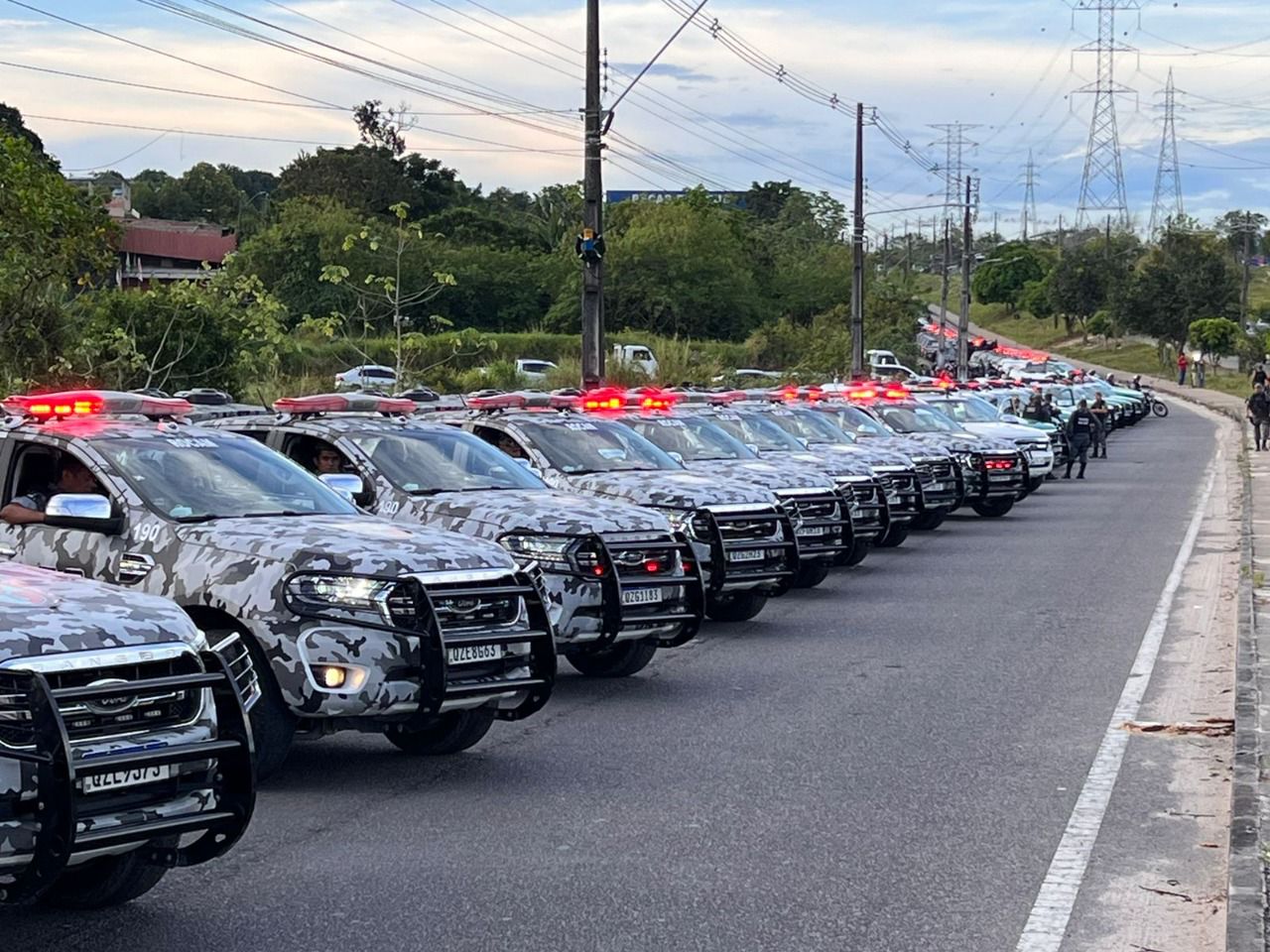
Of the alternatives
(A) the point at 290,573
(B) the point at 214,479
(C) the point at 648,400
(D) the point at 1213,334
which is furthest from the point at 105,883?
(D) the point at 1213,334

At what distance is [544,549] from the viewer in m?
11.8

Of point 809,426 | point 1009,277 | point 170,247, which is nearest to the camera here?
point 809,426

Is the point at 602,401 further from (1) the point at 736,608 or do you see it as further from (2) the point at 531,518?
(2) the point at 531,518

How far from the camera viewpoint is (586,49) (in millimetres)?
29656

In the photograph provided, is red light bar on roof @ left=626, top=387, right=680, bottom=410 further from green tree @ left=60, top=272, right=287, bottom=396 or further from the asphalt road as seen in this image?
green tree @ left=60, top=272, right=287, bottom=396

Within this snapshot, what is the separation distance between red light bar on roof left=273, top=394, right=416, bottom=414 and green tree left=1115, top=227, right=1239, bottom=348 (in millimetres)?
95145

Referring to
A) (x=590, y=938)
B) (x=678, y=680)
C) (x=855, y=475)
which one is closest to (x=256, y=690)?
(x=590, y=938)

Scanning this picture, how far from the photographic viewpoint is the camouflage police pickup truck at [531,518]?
38.4 ft

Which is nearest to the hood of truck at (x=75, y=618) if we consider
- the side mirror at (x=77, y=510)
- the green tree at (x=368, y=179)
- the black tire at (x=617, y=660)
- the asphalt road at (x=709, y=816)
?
the asphalt road at (x=709, y=816)

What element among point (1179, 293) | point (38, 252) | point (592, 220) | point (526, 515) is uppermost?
point (1179, 293)

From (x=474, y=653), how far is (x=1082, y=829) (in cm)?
295

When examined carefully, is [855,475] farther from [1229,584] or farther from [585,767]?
[585,767]

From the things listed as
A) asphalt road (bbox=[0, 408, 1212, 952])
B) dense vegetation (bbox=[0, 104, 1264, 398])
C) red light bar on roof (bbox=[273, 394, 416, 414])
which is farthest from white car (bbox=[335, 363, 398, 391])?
asphalt road (bbox=[0, 408, 1212, 952])

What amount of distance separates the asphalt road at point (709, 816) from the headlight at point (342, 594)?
91cm
